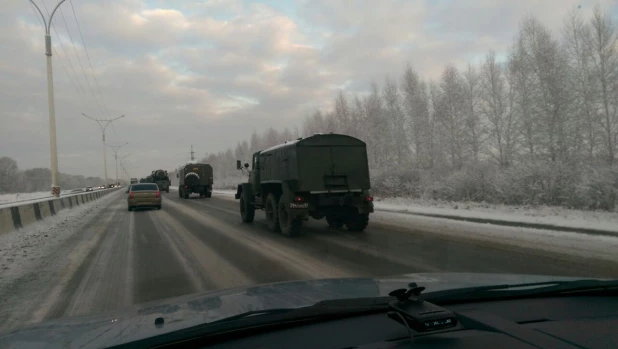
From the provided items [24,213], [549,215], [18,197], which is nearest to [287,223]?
[549,215]

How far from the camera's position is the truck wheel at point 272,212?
13.4 meters

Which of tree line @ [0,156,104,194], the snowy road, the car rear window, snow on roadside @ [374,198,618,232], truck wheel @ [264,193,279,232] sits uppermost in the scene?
tree line @ [0,156,104,194]

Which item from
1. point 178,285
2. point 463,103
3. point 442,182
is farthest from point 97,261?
point 463,103

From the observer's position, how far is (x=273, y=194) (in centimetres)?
1374

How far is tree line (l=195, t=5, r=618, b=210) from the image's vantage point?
1973cm

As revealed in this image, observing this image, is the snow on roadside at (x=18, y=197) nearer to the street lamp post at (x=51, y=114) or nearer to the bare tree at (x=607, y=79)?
the street lamp post at (x=51, y=114)

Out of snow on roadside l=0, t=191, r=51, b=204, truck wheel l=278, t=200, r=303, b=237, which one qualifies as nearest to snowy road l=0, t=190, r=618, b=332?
truck wheel l=278, t=200, r=303, b=237

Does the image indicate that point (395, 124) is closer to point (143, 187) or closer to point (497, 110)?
point (497, 110)

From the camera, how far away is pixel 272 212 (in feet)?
45.0

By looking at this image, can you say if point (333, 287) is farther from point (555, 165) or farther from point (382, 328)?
point (555, 165)

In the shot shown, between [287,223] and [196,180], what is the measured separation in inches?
1278

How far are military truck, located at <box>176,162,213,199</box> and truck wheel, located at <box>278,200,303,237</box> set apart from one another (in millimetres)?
31567

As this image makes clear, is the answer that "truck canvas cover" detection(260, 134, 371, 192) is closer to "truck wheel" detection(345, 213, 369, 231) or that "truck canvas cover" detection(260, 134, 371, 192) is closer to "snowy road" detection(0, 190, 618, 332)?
"truck wheel" detection(345, 213, 369, 231)

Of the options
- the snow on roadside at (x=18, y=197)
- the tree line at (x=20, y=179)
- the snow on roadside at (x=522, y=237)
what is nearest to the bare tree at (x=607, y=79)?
the snow on roadside at (x=522, y=237)
